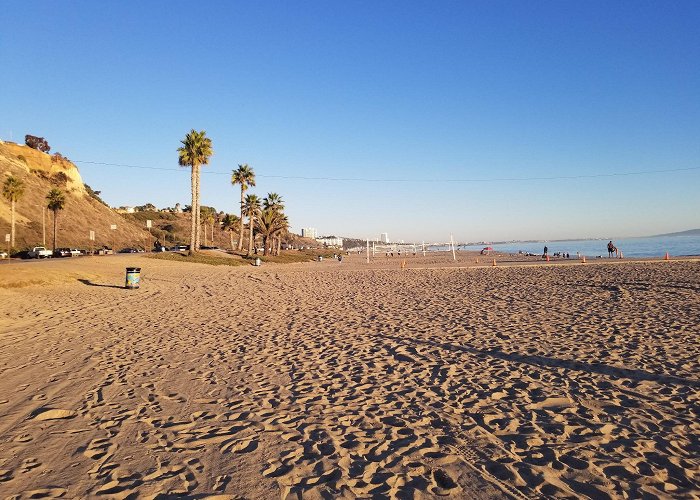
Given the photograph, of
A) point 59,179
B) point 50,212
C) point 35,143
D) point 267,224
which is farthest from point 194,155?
point 35,143

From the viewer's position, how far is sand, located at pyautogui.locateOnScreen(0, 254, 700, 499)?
3.75 m

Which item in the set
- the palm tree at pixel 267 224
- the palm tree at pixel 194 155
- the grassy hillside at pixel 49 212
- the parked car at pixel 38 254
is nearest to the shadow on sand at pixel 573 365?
the palm tree at pixel 194 155

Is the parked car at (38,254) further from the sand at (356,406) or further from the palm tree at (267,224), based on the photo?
the sand at (356,406)

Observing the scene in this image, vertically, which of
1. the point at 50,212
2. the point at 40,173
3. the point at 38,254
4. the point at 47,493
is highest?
the point at 40,173

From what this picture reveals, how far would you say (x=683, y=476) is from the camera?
3.69m

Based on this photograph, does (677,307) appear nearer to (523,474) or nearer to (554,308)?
(554,308)

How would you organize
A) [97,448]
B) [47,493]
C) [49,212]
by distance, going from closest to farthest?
[47,493] → [97,448] → [49,212]

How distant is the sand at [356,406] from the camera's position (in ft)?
12.3

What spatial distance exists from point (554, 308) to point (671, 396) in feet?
25.6

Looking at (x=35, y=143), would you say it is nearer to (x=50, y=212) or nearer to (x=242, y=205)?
(x=50, y=212)

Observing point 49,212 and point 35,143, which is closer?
point 49,212

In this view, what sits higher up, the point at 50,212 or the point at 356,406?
the point at 50,212

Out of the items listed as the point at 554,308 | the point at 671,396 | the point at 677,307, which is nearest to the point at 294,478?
the point at 671,396

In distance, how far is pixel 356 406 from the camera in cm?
546
